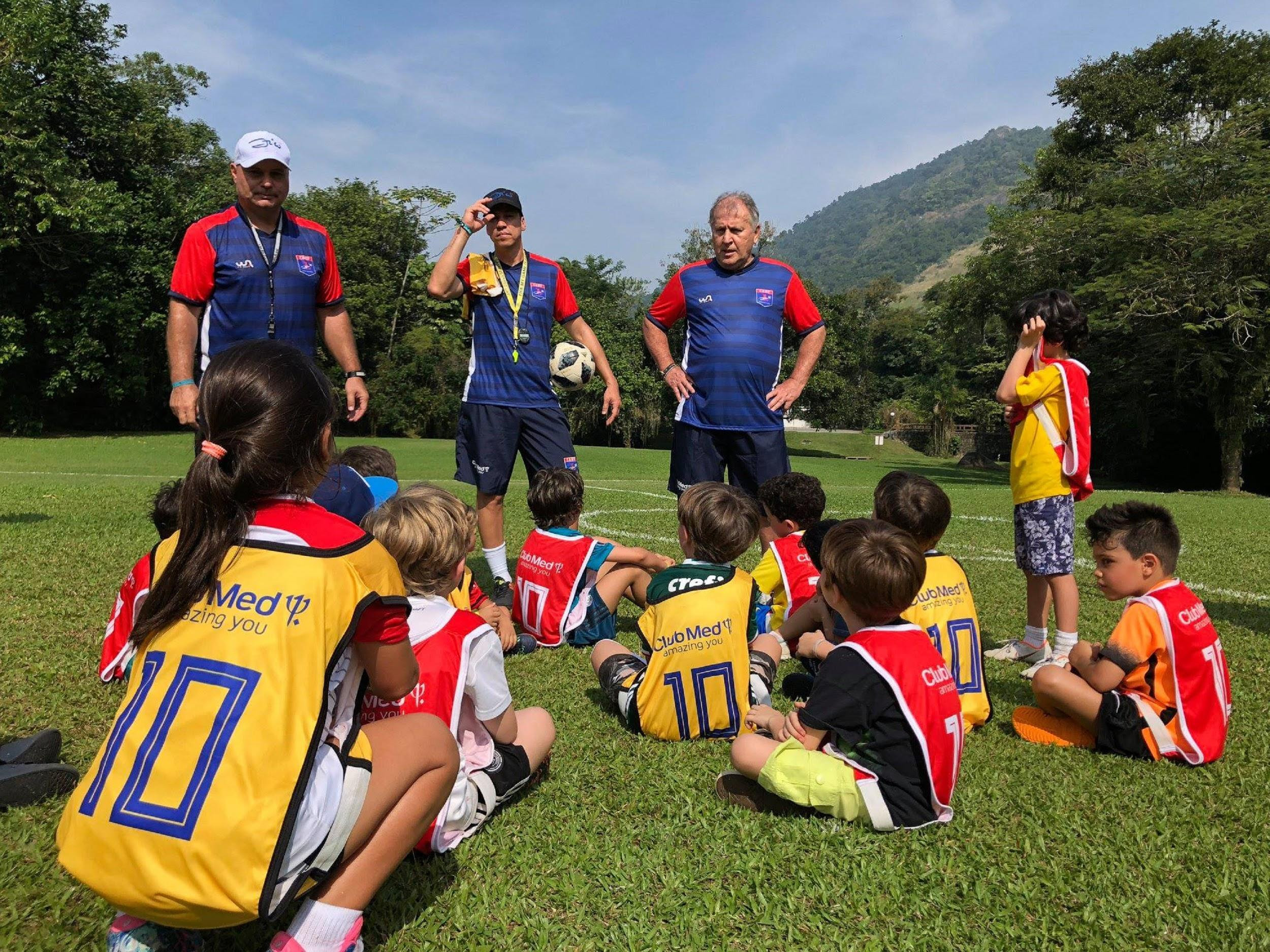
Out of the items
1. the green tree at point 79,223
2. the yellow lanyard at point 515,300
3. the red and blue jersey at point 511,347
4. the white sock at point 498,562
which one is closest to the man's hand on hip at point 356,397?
the red and blue jersey at point 511,347

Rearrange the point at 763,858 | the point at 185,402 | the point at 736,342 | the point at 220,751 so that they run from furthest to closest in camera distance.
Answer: the point at 736,342 → the point at 185,402 → the point at 763,858 → the point at 220,751

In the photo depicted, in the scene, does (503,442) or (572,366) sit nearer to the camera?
(503,442)

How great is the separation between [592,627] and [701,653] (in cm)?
154

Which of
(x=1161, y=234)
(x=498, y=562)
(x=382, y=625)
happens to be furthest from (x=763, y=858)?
(x=1161, y=234)

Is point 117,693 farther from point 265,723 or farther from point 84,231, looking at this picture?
point 84,231

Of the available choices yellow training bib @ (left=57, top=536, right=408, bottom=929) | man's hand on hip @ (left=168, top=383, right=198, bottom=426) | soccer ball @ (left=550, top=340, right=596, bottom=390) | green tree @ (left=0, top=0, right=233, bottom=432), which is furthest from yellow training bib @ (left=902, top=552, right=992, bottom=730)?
green tree @ (left=0, top=0, right=233, bottom=432)

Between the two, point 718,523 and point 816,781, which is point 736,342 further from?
point 816,781

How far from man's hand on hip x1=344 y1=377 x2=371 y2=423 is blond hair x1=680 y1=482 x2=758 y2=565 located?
2022mm

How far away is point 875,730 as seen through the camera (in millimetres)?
2646

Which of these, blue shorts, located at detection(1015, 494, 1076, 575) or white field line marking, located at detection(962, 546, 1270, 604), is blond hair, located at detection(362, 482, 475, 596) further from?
white field line marking, located at detection(962, 546, 1270, 604)

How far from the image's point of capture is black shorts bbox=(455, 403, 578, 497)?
19.1 ft

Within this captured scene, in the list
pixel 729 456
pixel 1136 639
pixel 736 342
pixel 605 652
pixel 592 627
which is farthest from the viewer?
pixel 729 456

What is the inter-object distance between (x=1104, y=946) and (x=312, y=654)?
2104 mm

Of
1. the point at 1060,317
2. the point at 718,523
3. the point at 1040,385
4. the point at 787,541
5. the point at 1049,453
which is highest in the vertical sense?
the point at 1060,317
